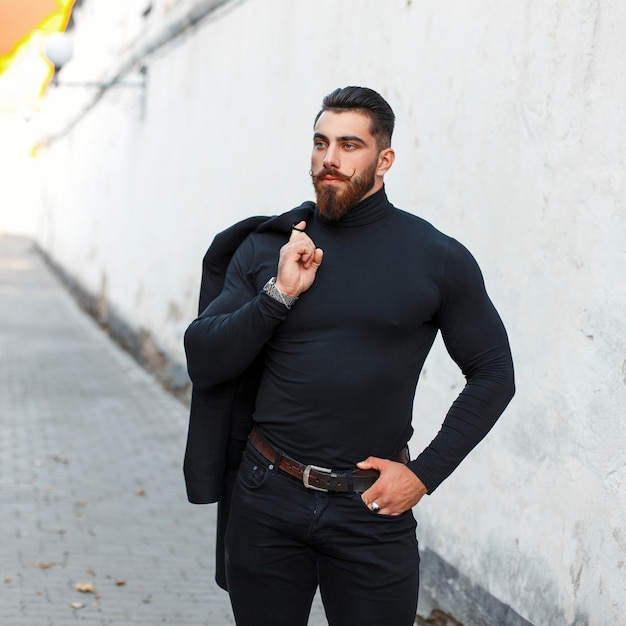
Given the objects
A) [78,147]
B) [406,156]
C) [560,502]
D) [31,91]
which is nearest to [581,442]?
[560,502]

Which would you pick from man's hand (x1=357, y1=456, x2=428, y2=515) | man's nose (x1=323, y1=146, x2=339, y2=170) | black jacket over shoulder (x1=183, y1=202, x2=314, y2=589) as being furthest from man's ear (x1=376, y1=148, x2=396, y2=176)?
man's hand (x1=357, y1=456, x2=428, y2=515)

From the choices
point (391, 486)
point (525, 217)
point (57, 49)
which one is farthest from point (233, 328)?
point (57, 49)

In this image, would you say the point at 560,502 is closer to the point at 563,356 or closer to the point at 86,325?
the point at 563,356

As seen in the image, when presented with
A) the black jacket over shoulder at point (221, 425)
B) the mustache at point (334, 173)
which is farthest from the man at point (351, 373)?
the black jacket over shoulder at point (221, 425)

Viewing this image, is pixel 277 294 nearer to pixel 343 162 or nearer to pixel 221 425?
pixel 343 162

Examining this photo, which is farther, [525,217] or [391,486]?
[525,217]

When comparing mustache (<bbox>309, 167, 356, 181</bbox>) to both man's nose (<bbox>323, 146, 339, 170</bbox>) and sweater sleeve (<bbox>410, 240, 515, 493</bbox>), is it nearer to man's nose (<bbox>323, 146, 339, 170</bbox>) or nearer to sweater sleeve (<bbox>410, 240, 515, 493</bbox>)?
man's nose (<bbox>323, 146, 339, 170</bbox>)

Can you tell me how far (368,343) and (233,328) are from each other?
33 centimetres

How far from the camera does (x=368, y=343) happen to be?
2717 millimetres

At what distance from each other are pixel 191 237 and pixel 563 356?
6992 millimetres

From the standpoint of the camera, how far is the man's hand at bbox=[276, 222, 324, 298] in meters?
2.63

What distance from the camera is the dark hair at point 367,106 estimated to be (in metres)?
2.73

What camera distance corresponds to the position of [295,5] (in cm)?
798

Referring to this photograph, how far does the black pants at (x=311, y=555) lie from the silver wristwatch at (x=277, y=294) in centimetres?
43
